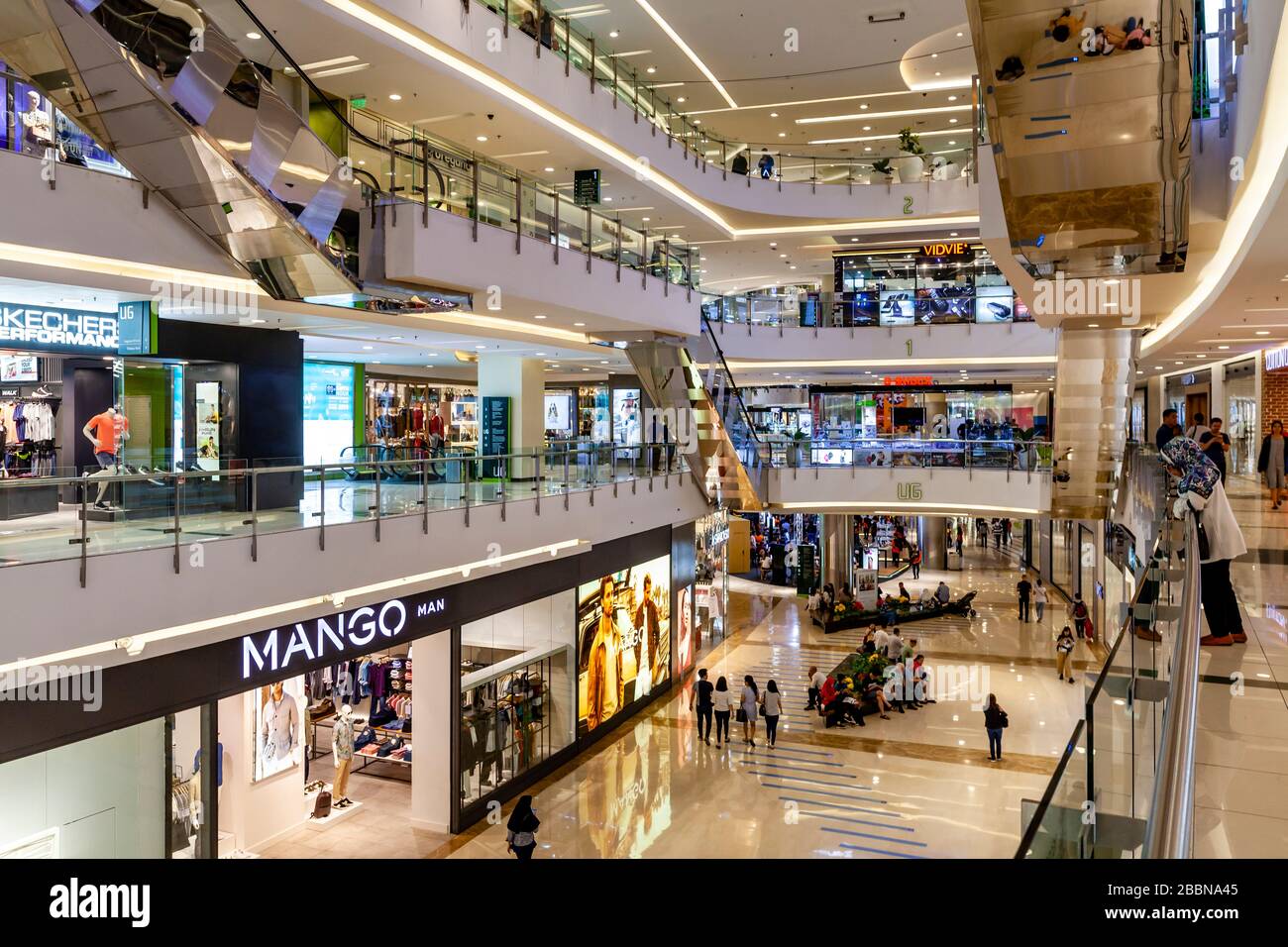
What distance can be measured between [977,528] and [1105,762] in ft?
124

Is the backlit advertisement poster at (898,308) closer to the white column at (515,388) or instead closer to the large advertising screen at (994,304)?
the large advertising screen at (994,304)

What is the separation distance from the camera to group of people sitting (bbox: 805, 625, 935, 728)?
1505cm

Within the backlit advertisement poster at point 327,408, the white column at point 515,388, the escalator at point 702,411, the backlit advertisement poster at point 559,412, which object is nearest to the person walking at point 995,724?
the escalator at point 702,411

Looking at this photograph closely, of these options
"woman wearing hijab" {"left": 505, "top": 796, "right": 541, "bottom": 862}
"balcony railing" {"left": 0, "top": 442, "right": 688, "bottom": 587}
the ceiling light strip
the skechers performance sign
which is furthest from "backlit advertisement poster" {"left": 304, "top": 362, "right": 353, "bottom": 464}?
"woman wearing hijab" {"left": 505, "top": 796, "right": 541, "bottom": 862}

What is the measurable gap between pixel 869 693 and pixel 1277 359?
9706mm

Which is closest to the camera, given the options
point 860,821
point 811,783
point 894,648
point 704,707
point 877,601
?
point 860,821

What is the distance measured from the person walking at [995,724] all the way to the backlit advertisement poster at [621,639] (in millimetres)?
5813

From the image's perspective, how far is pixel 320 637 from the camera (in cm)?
840

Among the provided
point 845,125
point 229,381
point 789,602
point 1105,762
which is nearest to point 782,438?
point 789,602

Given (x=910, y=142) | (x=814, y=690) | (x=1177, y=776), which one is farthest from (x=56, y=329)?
(x=910, y=142)

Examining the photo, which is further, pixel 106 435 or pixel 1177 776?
pixel 106 435

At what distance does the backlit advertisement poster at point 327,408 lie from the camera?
17797 millimetres

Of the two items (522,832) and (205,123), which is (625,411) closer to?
(522,832)
